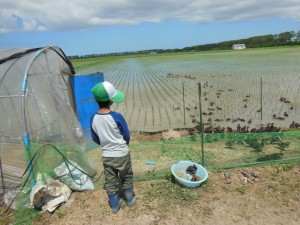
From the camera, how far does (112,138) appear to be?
3.75m

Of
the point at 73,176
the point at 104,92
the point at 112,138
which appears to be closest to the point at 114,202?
the point at 112,138

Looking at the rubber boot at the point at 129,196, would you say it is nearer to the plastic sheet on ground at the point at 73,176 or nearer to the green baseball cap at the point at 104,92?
the plastic sheet on ground at the point at 73,176

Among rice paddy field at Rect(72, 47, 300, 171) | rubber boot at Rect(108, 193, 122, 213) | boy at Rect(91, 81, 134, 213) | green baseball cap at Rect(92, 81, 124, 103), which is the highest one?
green baseball cap at Rect(92, 81, 124, 103)

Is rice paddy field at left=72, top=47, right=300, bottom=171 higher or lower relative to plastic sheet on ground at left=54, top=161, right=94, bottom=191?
lower

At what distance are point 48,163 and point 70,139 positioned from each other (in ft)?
3.05

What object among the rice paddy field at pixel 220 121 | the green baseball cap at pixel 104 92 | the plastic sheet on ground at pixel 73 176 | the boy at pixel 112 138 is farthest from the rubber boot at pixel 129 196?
the green baseball cap at pixel 104 92

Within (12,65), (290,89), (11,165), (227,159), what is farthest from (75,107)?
(290,89)

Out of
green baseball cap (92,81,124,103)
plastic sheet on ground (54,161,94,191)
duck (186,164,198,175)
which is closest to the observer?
green baseball cap (92,81,124,103)

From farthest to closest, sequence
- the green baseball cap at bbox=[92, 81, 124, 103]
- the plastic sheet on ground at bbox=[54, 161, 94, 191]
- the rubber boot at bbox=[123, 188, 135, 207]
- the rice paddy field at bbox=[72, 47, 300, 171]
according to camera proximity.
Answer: the rice paddy field at bbox=[72, 47, 300, 171]
the plastic sheet on ground at bbox=[54, 161, 94, 191]
the rubber boot at bbox=[123, 188, 135, 207]
the green baseball cap at bbox=[92, 81, 124, 103]

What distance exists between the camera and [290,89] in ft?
48.4

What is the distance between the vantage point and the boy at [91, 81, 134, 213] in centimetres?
363

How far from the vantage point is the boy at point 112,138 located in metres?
3.63

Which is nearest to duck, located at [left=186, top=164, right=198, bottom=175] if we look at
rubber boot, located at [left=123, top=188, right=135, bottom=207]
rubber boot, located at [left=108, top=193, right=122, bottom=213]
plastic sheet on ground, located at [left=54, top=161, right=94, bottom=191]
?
rubber boot, located at [left=123, top=188, right=135, bottom=207]

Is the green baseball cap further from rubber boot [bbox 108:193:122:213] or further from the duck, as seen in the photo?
the duck
